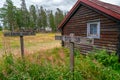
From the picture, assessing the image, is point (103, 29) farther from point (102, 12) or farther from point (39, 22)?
point (39, 22)

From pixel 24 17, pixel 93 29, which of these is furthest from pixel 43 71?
pixel 24 17

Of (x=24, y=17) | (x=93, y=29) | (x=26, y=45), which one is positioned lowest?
(x=26, y=45)

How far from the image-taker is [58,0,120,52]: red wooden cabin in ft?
24.2

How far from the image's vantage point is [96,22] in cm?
859

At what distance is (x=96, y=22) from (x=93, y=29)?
55 centimetres

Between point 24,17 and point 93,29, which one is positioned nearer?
point 93,29

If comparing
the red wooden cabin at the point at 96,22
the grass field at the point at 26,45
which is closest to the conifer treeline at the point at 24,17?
the grass field at the point at 26,45

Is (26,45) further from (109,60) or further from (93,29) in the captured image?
(109,60)

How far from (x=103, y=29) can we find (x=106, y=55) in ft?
5.28

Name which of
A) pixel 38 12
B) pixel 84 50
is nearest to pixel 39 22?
pixel 38 12

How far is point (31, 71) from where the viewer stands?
4.27 m

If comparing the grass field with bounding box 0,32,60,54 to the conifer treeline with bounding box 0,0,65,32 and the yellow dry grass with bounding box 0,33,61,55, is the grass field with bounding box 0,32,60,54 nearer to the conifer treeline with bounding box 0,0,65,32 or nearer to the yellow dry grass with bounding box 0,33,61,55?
the yellow dry grass with bounding box 0,33,61,55

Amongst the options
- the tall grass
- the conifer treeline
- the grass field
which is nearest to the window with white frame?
the grass field

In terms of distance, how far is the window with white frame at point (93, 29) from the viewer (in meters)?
8.50
